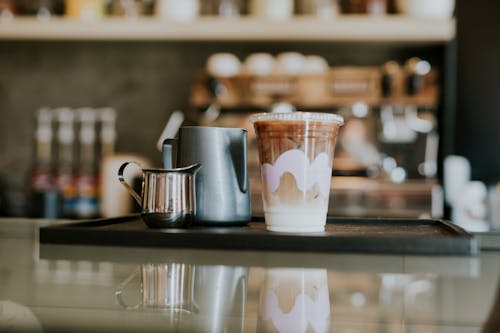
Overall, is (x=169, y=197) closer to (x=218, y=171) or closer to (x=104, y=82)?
(x=218, y=171)

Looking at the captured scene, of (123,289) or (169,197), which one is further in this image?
(169,197)

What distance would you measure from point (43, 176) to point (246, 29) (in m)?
1.10

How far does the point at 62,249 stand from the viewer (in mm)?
880

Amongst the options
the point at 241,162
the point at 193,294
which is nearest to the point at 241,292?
the point at 193,294

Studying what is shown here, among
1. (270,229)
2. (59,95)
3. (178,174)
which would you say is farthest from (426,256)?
(59,95)

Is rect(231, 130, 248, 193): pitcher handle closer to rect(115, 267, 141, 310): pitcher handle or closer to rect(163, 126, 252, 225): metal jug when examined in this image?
rect(163, 126, 252, 225): metal jug

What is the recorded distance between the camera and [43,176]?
300 cm

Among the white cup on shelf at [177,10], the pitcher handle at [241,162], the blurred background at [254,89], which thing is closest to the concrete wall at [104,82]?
the blurred background at [254,89]

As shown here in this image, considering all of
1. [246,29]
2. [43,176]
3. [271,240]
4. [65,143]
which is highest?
[246,29]

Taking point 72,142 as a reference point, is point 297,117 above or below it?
above

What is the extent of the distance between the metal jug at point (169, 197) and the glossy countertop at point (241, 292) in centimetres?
9

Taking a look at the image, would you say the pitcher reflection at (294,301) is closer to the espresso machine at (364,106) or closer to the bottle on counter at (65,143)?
the espresso machine at (364,106)

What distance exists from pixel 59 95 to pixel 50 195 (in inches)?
23.4

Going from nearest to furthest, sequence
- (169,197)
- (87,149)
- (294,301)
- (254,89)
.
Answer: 1. (294,301)
2. (169,197)
3. (254,89)
4. (87,149)
